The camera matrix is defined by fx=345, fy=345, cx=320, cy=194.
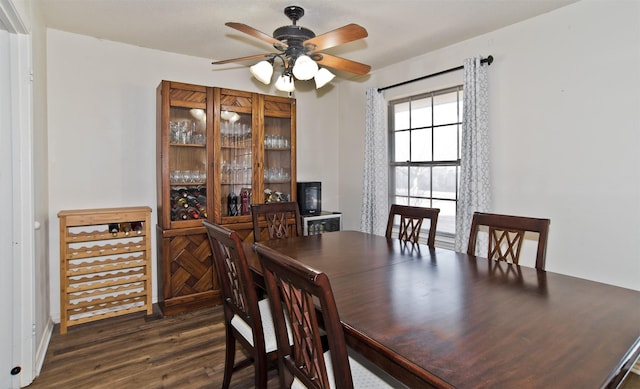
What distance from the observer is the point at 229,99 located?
11.4ft

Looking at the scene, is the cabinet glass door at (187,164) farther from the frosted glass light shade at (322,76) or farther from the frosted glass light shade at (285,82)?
the frosted glass light shade at (322,76)

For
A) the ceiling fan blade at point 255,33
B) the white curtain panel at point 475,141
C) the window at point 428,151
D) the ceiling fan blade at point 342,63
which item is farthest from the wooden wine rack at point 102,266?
the white curtain panel at point 475,141

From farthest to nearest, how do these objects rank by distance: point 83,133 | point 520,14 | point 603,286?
1. point 83,133
2. point 520,14
3. point 603,286

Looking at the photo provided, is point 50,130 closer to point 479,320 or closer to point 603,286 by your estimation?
point 479,320

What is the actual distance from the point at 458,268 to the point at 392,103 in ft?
8.73

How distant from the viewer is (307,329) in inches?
46.7

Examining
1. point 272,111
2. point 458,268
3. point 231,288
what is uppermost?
point 272,111

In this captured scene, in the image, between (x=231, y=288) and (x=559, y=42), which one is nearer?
(x=231, y=288)

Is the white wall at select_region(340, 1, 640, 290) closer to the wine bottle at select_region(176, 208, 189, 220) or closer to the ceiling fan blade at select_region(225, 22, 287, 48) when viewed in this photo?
the ceiling fan blade at select_region(225, 22, 287, 48)

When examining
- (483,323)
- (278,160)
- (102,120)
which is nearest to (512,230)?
(483,323)

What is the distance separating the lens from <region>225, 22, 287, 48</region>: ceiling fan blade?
1.97 meters

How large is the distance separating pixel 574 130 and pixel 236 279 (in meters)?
2.57

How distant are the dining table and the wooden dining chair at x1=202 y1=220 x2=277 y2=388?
16 centimetres

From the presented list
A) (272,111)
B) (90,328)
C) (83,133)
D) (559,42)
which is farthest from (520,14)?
(90,328)
